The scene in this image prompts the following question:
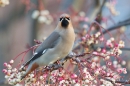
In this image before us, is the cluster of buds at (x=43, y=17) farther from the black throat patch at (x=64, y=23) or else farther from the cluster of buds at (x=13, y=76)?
the cluster of buds at (x=13, y=76)

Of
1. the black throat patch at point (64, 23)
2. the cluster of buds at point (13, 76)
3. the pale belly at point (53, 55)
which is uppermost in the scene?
the black throat patch at point (64, 23)

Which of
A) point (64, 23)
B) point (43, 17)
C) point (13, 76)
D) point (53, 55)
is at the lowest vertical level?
point (13, 76)

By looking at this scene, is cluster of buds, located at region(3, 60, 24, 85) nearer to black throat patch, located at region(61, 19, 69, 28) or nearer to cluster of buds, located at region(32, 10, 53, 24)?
black throat patch, located at region(61, 19, 69, 28)

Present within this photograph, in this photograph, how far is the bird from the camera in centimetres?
307

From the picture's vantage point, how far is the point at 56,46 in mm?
3145

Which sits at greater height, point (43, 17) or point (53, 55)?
point (43, 17)

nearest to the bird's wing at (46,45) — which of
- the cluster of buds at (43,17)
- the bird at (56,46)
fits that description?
the bird at (56,46)

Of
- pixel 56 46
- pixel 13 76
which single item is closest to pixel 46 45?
pixel 56 46

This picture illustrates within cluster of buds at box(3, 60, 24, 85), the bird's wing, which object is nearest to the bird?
the bird's wing

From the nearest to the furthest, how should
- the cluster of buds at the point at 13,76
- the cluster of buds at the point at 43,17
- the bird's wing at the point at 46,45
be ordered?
the cluster of buds at the point at 13,76
the bird's wing at the point at 46,45
the cluster of buds at the point at 43,17

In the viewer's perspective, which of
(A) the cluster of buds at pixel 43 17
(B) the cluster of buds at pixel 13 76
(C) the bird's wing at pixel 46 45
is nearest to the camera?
(B) the cluster of buds at pixel 13 76

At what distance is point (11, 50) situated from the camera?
6891mm

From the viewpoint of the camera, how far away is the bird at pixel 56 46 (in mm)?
3066

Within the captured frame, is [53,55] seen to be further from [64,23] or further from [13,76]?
[13,76]
